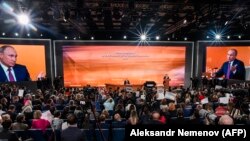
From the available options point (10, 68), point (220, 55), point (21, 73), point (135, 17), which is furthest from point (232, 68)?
point (10, 68)

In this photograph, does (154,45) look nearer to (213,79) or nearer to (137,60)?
(137,60)

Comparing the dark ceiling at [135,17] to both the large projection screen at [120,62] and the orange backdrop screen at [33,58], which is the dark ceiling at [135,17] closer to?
the large projection screen at [120,62]

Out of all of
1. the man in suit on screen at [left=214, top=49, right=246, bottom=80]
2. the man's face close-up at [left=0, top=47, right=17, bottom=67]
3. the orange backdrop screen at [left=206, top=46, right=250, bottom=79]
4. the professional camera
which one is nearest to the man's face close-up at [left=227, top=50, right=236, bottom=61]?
the man in suit on screen at [left=214, top=49, right=246, bottom=80]

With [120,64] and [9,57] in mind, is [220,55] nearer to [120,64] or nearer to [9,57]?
[120,64]

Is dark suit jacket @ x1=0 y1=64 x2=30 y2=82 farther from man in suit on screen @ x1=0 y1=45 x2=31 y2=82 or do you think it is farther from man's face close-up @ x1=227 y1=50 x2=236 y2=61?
man's face close-up @ x1=227 y1=50 x2=236 y2=61

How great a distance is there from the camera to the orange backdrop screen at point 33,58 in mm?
20297

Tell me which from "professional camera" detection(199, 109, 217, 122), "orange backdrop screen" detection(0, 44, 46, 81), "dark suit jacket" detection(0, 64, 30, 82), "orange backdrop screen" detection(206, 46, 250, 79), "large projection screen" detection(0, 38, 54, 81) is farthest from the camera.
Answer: "orange backdrop screen" detection(206, 46, 250, 79)

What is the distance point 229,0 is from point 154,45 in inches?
420

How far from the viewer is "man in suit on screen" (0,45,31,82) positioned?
61.7 feet

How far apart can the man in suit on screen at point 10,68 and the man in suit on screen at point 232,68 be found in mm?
15391

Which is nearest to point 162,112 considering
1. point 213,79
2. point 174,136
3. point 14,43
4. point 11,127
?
point 11,127

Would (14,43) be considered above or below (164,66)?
above

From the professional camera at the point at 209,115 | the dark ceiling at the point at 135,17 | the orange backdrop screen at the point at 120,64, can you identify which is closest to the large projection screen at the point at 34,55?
the dark ceiling at the point at 135,17

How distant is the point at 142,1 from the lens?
12.9m
